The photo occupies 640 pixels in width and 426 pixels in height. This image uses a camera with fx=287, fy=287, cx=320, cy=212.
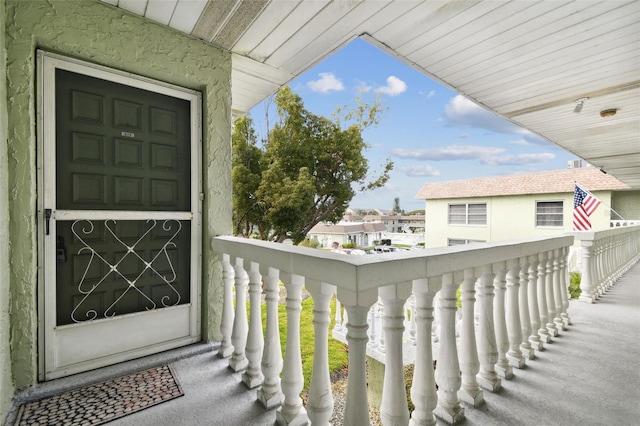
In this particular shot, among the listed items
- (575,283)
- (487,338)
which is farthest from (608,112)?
(575,283)

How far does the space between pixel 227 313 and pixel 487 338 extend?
1.58 m

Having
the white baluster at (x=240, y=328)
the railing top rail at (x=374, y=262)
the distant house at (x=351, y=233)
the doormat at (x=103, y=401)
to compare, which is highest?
the railing top rail at (x=374, y=262)

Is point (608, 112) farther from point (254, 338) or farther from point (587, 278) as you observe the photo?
point (254, 338)

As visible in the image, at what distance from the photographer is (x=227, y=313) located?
194 centimetres

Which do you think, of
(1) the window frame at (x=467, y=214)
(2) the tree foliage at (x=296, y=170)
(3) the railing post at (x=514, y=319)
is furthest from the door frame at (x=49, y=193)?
(1) the window frame at (x=467, y=214)

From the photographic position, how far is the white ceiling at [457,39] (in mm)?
1778

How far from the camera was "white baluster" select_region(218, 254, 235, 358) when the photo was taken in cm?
194

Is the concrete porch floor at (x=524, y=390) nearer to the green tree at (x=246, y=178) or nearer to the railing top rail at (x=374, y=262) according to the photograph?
the railing top rail at (x=374, y=262)

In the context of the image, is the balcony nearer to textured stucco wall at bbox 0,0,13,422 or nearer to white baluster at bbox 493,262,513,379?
white baluster at bbox 493,262,513,379

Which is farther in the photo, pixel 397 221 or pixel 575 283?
pixel 397 221

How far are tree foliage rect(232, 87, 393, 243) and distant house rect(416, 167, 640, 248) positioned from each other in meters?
7.32

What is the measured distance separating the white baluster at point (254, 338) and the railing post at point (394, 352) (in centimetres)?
80

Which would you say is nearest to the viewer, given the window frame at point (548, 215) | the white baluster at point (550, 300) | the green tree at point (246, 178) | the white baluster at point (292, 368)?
the white baluster at point (292, 368)

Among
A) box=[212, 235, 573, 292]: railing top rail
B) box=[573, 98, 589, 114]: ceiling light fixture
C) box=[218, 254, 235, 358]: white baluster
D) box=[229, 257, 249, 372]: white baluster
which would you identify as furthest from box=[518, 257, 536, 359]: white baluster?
box=[573, 98, 589, 114]: ceiling light fixture
